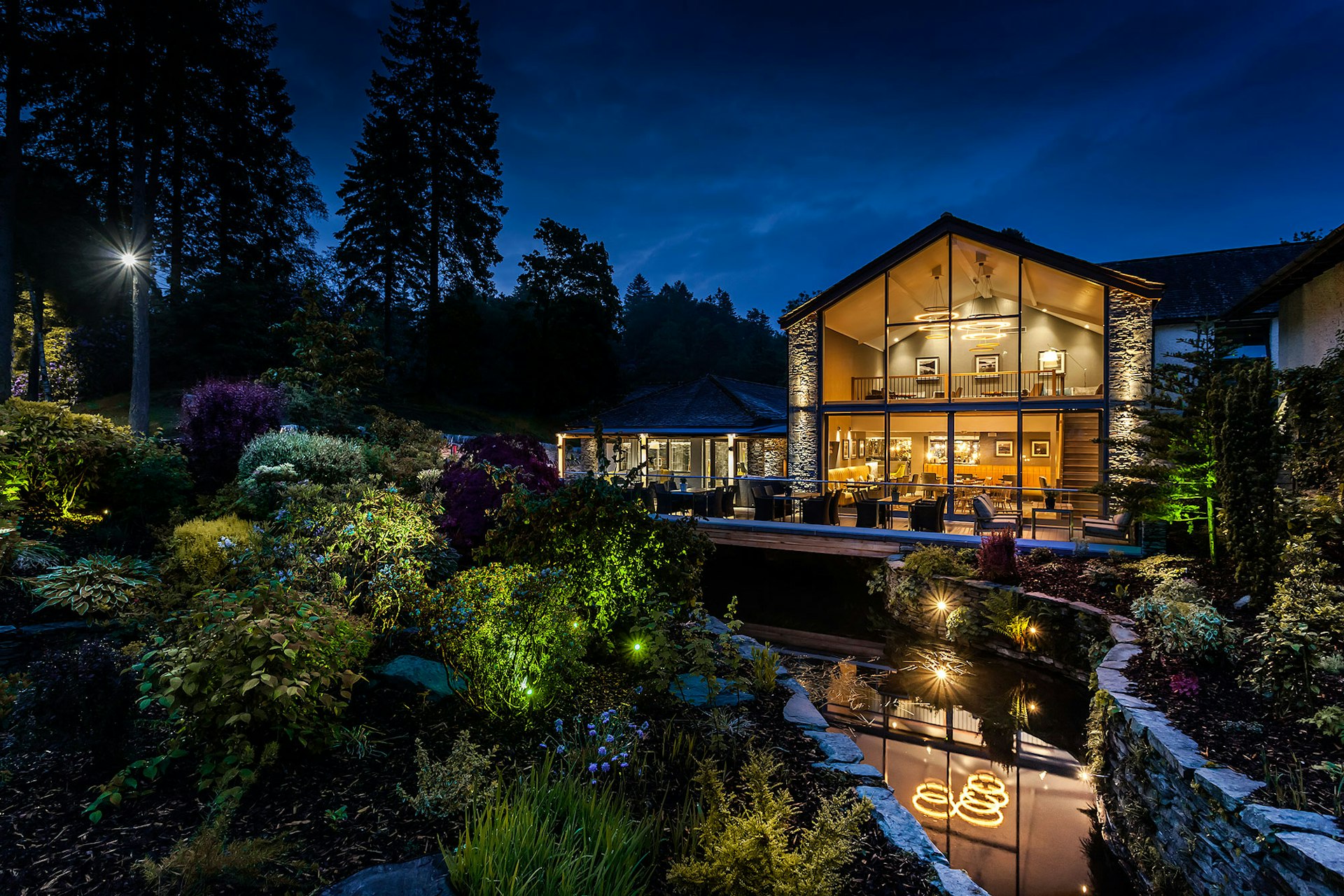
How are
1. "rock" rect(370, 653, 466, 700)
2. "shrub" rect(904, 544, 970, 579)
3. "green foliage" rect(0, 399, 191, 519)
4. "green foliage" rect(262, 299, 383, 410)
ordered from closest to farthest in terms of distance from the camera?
1. "rock" rect(370, 653, 466, 700)
2. "green foliage" rect(0, 399, 191, 519)
3. "shrub" rect(904, 544, 970, 579)
4. "green foliage" rect(262, 299, 383, 410)

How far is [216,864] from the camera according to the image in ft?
6.89

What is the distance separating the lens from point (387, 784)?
2.94 m

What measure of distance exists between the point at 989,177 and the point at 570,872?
170m

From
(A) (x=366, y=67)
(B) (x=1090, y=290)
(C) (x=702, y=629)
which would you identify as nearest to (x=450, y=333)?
(A) (x=366, y=67)

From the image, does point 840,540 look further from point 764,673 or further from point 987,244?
point 987,244

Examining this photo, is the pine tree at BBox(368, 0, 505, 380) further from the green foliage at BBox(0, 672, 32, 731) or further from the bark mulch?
the bark mulch

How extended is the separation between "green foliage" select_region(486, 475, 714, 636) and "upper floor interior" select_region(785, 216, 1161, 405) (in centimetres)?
1136

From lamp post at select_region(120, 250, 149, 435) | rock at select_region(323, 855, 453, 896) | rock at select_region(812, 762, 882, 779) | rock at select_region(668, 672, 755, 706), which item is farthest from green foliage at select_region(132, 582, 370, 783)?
lamp post at select_region(120, 250, 149, 435)

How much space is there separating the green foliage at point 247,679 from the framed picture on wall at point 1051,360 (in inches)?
735

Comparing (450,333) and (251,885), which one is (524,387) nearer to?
(450,333)

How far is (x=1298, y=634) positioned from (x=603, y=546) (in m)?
4.83

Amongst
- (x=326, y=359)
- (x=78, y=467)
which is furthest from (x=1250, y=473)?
(x=326, y=359)

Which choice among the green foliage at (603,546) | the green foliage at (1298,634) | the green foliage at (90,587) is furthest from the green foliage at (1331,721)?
the green foliage at (90,587)

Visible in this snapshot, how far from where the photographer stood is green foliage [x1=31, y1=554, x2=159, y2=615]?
417 cm
